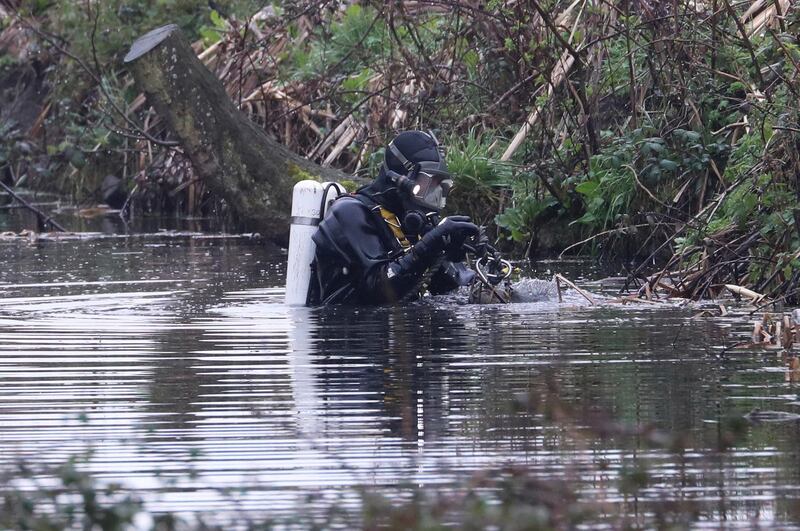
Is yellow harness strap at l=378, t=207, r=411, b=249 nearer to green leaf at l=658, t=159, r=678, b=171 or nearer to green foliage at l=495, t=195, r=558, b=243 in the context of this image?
green leaf at l=658, t=159, r=678, b=171

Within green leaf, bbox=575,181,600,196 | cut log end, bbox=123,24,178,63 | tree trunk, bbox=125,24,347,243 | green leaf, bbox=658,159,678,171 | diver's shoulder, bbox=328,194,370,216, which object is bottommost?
diver's shoulder, bbox=328,194,370,216

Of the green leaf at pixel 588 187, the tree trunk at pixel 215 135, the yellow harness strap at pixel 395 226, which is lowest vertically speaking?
the yellow harness strap at pixel 395 226

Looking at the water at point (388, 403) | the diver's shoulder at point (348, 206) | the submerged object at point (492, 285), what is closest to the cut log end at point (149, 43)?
the water at point (388, 403)

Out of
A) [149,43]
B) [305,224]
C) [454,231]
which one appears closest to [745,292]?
[454,231]

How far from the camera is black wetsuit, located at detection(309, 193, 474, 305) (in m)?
9.35

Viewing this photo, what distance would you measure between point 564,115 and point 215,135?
2.97m

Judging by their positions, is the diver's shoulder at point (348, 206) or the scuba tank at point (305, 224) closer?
the diver's shoulder at point (348, 206)

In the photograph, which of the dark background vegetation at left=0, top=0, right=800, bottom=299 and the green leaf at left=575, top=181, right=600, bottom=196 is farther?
the green leaf at left=575, top=181, right=600, bottom=196

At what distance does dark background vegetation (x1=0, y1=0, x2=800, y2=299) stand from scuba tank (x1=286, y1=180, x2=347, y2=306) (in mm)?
2002

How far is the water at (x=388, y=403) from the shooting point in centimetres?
452

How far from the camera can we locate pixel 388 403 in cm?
612

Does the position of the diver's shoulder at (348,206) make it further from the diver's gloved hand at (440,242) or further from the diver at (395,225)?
the diver's gloved hand at (440,242)

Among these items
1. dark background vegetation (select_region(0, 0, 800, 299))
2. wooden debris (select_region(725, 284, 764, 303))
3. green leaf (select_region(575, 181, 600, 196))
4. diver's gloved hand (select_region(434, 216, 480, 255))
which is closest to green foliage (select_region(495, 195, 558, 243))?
dark background vegetation (select_region(0, 0, 800, 299))

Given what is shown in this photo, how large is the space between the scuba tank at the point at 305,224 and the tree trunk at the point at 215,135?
3914 mm
